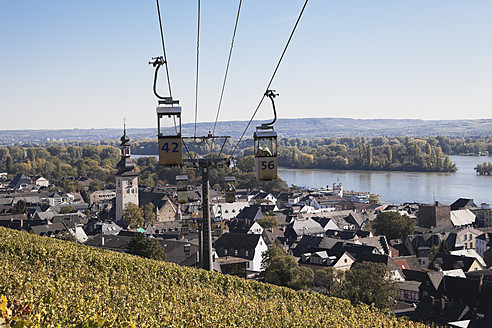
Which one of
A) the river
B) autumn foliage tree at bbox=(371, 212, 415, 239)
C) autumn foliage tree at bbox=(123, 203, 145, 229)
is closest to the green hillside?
autumn foliage tree at bbox=(371, 212, 415, 239)

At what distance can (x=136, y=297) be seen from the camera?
7.58m

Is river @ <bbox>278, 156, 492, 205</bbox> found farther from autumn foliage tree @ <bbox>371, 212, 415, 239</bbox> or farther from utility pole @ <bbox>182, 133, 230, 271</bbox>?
utility pole @ <bbox>182, 133, 230, 271</bbox>

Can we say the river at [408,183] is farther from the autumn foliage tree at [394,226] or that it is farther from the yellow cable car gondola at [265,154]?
the yellow cable car gondola at [265,154]

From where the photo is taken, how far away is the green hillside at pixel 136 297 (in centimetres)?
530

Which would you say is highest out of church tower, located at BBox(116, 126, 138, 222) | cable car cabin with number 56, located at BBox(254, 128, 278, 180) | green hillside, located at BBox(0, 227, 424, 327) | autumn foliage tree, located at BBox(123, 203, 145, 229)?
cable car cabin with number 56, located at BBox(254, 128, 278, 180)

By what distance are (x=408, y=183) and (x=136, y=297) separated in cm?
7879

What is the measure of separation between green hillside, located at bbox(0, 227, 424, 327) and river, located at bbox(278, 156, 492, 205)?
5283cm

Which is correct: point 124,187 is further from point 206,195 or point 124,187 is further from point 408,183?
point 408,183

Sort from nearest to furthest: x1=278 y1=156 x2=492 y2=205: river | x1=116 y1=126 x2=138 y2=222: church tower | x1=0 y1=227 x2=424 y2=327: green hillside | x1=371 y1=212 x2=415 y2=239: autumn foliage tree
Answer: x1=0 y1=227 x2=424 y2=327: green hillside
x1=371 y1=212 x2=415 y2=239: autumn foliage tree
x1=116 y1=126 x2=138 y2=222: church tower
x1=278 y1=156 x2=492 y2=205: river

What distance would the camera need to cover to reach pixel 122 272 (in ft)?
34.2

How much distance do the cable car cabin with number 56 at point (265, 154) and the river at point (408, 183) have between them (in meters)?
55.3

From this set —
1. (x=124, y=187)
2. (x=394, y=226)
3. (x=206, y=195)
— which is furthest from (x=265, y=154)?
(x=124, y=187)

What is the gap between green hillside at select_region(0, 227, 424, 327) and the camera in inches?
209

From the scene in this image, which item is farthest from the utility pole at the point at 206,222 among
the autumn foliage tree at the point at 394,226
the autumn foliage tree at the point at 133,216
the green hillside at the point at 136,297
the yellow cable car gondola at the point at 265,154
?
the autumn foliage tree at the point at 133,216
